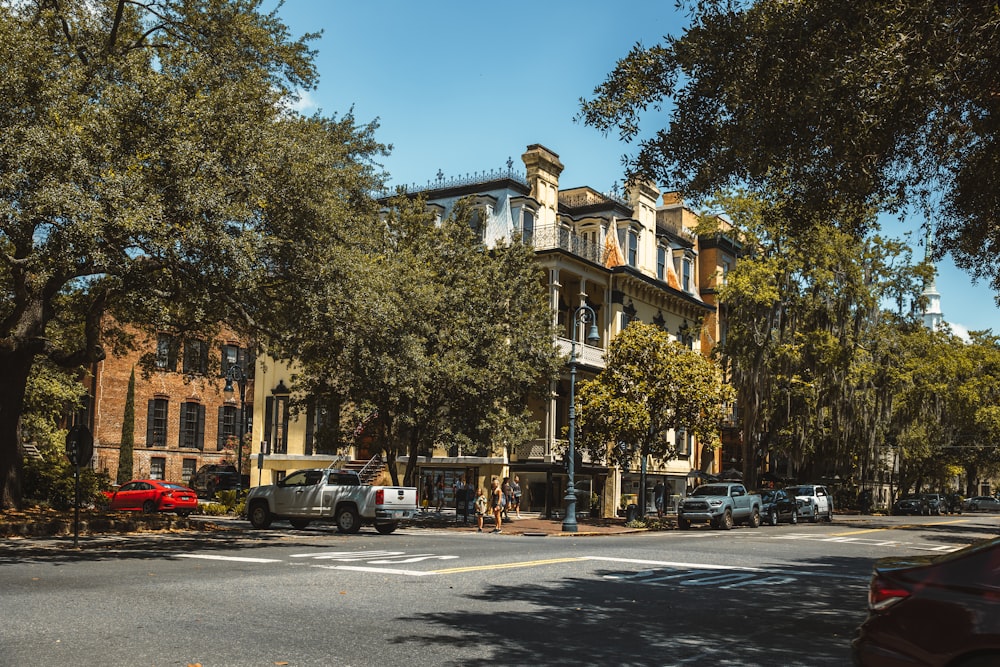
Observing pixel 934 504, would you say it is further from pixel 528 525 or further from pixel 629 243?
pixel 528 525

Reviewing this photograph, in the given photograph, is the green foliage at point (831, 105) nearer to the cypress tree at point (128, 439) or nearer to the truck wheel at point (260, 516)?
the truck wheel at point (260, 516)

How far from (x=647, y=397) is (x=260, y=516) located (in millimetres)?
15126

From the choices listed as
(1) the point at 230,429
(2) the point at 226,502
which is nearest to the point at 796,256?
(2) the point at 226,502

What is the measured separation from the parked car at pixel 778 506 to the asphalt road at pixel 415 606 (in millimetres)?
19995

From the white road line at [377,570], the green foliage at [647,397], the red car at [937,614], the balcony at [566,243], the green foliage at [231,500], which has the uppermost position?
the balcony at [566,243]

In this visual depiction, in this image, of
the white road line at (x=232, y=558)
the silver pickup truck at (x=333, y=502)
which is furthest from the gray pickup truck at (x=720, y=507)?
the white road line at (x=232, y=558)

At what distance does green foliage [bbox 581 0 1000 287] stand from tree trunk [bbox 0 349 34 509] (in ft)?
52.9

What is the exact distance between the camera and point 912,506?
6212cm

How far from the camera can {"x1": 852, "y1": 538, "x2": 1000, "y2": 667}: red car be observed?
16.6 feet

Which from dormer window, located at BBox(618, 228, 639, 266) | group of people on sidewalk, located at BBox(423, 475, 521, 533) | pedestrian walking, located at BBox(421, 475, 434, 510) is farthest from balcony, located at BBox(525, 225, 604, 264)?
pedestrian walking, located at BBox(421, 475, 434, 510)

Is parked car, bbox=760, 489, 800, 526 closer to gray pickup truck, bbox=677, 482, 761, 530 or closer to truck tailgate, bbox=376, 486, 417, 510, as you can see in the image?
gray pickup truck, bbox=677, 482, 761, 530

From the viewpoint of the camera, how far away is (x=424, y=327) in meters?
31.4

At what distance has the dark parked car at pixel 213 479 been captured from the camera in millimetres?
50312

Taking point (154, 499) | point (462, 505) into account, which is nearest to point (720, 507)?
point (462, 505)
